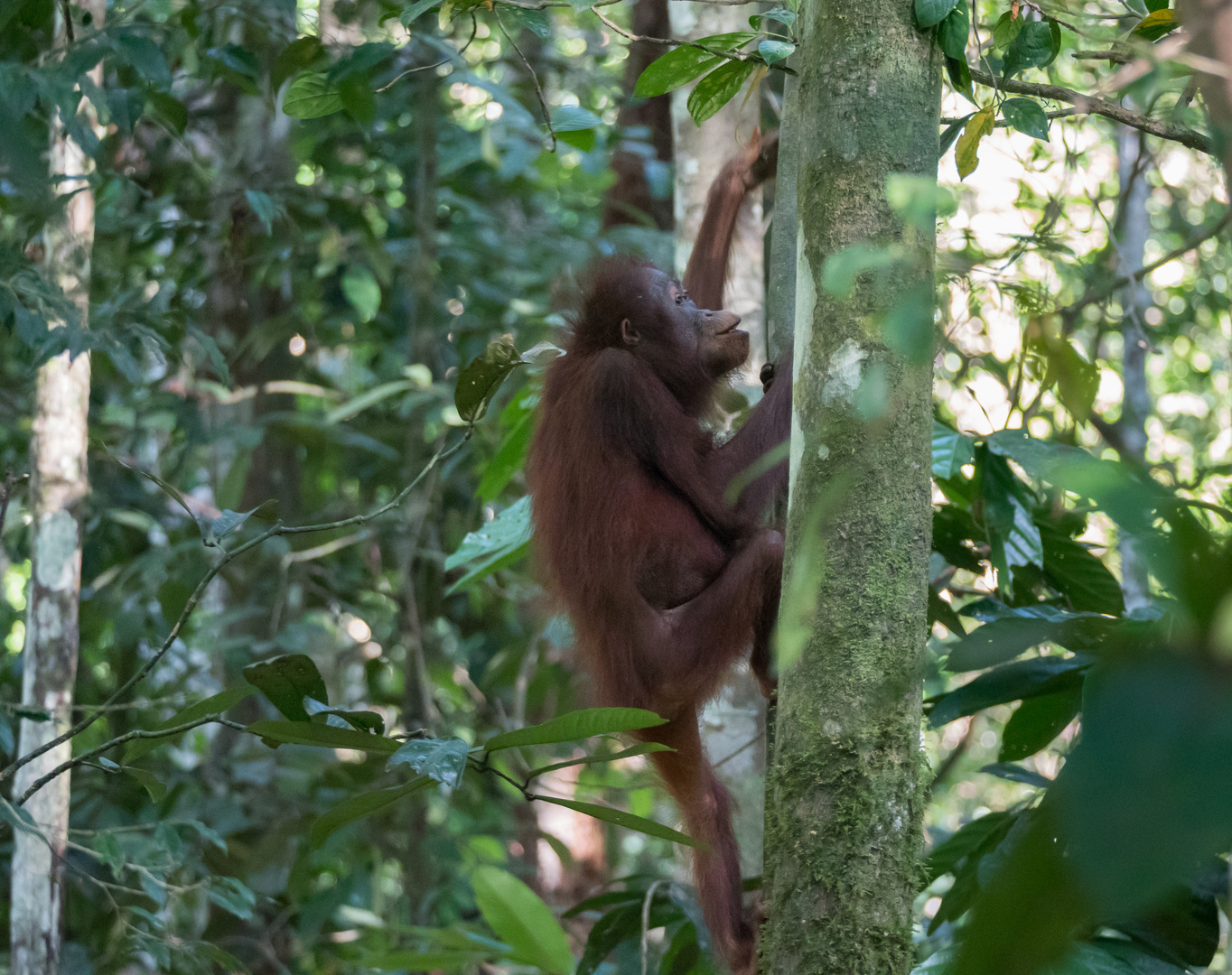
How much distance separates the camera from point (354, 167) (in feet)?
16.4

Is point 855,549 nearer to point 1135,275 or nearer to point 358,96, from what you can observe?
point 1135,275

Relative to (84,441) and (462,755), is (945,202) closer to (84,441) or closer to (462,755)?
(462,755)

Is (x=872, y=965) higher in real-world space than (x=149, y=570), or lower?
lower

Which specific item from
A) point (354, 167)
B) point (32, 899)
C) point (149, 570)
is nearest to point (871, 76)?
point (32, 899)

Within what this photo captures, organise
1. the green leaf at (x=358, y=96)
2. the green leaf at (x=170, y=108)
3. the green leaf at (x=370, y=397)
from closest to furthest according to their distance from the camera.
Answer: the green leaf at (x=358, y=96), the green leaf at (x=170, y=108), the green leaf at (x=370, y=397)

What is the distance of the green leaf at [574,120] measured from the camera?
224cm

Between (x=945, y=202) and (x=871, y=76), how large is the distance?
3.10ft

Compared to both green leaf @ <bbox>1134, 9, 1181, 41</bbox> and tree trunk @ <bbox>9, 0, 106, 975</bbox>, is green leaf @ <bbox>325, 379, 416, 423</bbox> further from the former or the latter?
green leaf @ <bbox>1134, 9, 1181, 41</bbox>

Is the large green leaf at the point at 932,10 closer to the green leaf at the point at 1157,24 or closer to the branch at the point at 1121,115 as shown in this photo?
the branch at the point at 1121,115

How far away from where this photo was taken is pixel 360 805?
4.98ft

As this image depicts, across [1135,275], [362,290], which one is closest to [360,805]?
[1135,275]

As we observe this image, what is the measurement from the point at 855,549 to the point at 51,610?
230 cm

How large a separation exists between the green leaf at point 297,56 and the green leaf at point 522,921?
2.41 m

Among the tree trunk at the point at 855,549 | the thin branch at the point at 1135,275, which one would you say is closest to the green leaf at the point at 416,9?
the tree trunk at the point at 855,549
